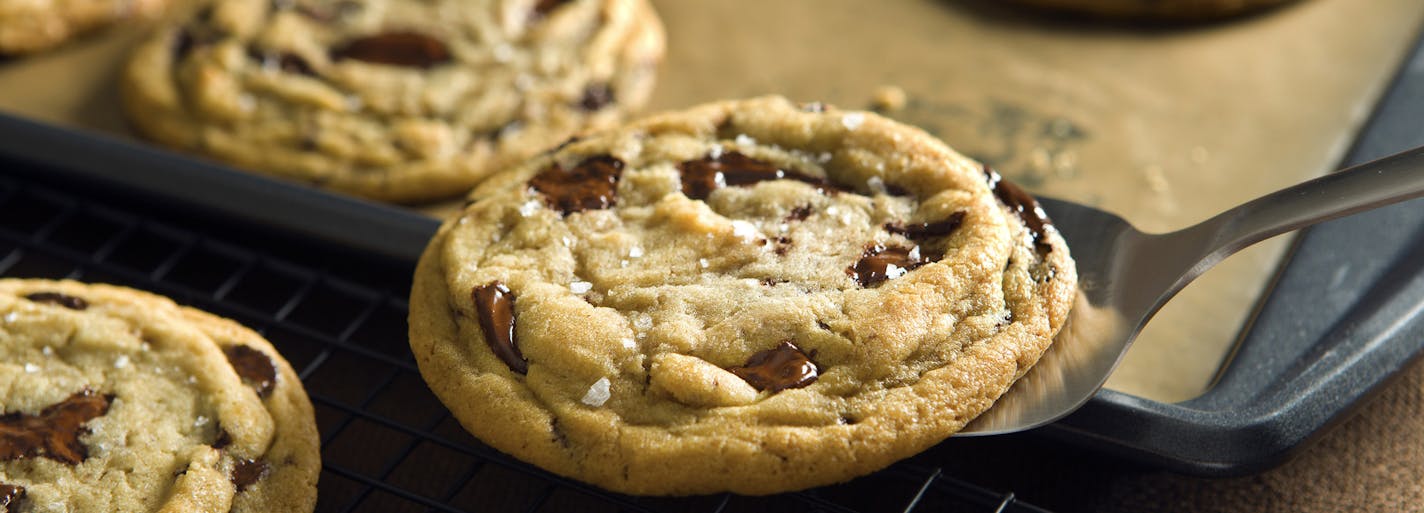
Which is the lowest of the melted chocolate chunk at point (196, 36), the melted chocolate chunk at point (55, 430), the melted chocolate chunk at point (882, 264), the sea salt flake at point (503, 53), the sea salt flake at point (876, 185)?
the sea salt flake at point (503, 53)

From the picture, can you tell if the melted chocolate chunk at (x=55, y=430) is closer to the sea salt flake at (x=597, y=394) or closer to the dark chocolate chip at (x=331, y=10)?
the sea salt flake at (x=597, y=394)

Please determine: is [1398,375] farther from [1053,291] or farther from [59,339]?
[59,339]

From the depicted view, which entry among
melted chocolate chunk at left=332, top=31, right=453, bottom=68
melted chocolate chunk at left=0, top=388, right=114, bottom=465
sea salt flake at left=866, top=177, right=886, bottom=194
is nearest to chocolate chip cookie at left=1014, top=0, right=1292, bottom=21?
sea salt flake at left=866, top=177, right=886, bottom=194

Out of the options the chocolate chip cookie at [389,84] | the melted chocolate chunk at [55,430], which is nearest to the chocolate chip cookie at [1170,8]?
the chocolate chip cookie at [389,84]

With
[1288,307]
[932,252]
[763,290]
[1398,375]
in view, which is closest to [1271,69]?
[1288,307]

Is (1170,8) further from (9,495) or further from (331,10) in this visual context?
(9,495)

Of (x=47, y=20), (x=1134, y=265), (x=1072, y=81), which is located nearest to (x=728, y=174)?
(x=1134, y=265)

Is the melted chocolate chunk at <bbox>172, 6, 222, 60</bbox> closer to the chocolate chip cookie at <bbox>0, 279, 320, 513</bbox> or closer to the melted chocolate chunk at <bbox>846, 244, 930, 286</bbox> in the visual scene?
the chocolate chip cookie at <bbox>0, 279, 320, 513</bbox>
